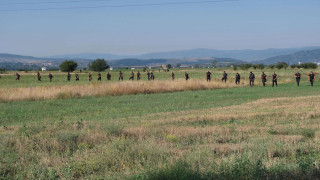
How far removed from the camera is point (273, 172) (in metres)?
7.54

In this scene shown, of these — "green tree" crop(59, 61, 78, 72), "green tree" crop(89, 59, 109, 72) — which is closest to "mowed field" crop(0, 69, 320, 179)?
"green tree" crop(59, 61, 78, 72)

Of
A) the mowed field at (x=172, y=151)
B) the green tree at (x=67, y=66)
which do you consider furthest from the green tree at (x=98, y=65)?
the mowed field at (x=172, y=151)

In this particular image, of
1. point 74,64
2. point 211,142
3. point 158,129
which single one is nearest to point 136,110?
point 158,129

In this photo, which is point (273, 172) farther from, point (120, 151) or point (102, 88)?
point (102, 88)

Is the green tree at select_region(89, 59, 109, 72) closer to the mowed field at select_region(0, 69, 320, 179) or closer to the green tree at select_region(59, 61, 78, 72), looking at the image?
the green tree at select_region(59, 61, 78, 72)

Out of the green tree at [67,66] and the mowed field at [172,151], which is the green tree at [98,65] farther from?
the mowed field at [172,151]

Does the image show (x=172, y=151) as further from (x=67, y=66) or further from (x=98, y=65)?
(x=98, y=65)

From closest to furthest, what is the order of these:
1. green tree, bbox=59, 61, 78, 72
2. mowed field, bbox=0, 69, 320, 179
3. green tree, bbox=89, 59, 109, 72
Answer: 1. mowed field, bbox=0, 69, 320, 179
2. green tree, bbox=59, 61, 78, 72
3. green tree, bbox=89, 59, 109, 72

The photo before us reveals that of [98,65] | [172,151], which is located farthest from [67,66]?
[172,151]

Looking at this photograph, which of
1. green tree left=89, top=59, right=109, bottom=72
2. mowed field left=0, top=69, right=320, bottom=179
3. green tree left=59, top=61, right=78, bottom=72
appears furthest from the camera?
green tree left=89, top=59, right=109, bottom=72

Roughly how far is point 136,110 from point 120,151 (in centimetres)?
1255

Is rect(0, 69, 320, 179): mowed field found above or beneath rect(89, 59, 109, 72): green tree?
above

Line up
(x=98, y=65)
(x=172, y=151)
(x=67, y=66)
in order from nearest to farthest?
(x=172, y=151), (x=67, y=66), (x=98, y=65)

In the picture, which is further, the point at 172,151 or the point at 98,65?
the point at 98,65
